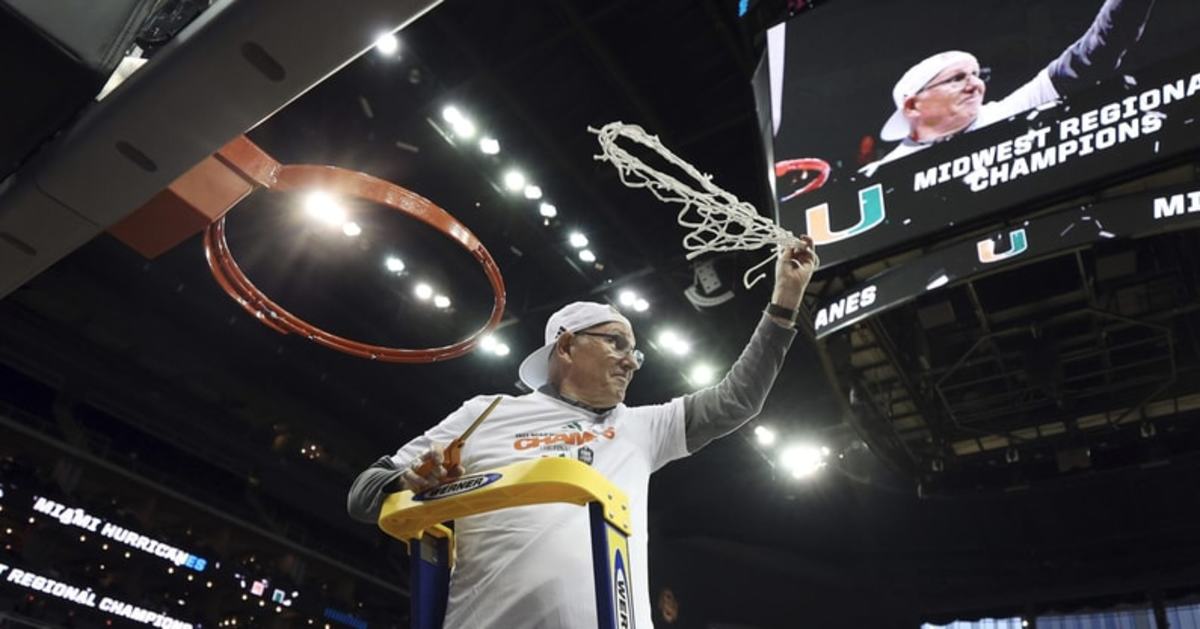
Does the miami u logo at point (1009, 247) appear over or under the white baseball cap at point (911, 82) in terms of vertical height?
under

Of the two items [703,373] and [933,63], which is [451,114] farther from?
[703,373]

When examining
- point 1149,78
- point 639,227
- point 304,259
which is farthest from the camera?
point 304,259

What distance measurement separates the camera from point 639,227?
11203 millimetres

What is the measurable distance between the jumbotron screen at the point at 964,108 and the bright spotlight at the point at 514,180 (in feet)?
13.0

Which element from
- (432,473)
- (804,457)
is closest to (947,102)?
(432,473)

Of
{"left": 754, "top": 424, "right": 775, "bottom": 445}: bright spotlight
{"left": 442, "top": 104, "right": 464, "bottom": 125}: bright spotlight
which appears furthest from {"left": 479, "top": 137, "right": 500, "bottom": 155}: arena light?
{"left": 754, "top": 424, "right": 775, "bottom": 445}: bright spotlight

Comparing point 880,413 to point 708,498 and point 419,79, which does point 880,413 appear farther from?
point 708,498

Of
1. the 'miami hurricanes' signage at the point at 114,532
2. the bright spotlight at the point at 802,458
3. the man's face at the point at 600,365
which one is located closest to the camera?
the man's face at the point at 600,365

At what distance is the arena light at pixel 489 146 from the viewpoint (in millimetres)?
9664

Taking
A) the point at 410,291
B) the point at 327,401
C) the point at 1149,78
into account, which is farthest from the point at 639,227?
the point at 327,401

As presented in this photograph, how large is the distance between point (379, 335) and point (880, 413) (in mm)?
7688

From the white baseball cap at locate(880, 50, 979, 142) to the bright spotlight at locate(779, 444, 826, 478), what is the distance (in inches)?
281

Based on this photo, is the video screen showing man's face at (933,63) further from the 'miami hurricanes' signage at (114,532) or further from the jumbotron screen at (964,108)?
the 'miami hurricanes' signage at (114,532)

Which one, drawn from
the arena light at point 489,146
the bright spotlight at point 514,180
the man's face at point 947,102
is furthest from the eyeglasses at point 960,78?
the bright spotlight at point 514,180
